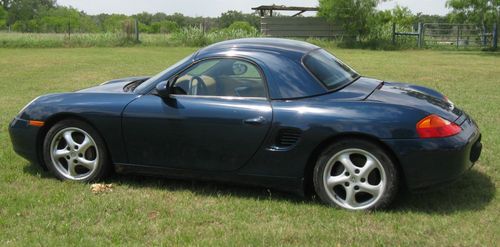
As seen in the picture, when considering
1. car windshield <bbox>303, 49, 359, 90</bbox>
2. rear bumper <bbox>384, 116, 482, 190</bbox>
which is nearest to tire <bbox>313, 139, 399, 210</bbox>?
rear bumper <bbox>384, 116, 482, 190</bbox>

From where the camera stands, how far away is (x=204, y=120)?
4449 mm

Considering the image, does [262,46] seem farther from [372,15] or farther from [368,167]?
[372,15]

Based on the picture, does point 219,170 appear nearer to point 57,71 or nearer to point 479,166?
point 479,166

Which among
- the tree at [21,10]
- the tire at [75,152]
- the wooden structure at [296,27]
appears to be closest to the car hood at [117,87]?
the tire at [75,152]

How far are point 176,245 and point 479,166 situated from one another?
3153 millimetres

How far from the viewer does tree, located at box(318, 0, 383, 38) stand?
33.6m

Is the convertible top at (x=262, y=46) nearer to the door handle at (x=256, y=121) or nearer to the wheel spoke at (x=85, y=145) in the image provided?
the door handle at (x=256, y=121)

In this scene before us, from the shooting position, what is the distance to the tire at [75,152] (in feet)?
15.9

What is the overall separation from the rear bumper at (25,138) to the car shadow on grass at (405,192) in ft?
0.83

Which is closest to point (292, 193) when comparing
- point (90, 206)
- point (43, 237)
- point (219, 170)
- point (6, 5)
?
point (219, 170)

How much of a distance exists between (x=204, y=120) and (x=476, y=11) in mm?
28627

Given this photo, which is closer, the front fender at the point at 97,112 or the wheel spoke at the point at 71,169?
the front fender at the point at 97,112

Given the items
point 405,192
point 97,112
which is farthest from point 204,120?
point 405,192

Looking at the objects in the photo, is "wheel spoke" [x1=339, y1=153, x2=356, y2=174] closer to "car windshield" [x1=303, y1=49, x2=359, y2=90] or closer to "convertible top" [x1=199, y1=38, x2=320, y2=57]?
"car windshield" [x1=303, y1=49, x2=359, y2=90]
